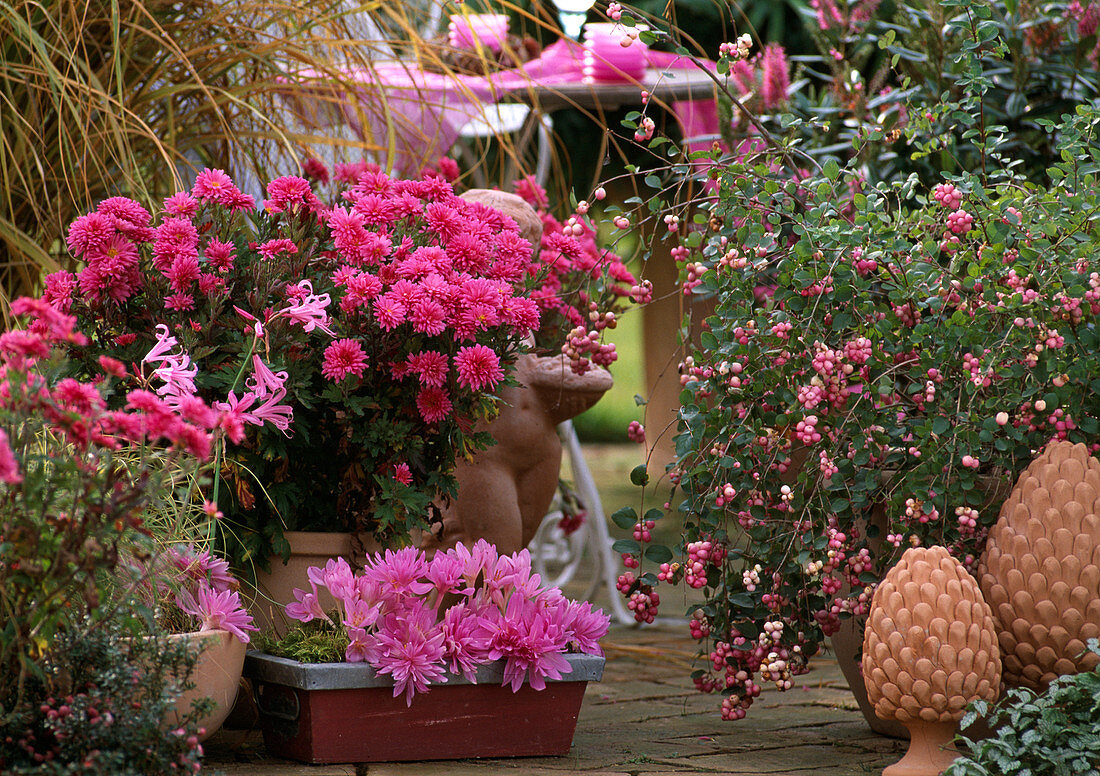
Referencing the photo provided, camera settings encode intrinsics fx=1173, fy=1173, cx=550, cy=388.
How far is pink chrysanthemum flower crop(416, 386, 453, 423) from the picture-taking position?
209 cm

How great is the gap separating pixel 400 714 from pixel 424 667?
0.11 meters

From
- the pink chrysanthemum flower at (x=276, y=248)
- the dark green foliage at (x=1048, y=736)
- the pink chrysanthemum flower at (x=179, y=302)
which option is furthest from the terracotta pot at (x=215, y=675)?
the dark green foliage at (x=1048, y=736)

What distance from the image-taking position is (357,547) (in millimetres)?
2242

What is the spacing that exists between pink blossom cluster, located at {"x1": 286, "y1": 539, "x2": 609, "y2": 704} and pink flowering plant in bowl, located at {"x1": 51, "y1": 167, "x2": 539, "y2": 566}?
0.45ft

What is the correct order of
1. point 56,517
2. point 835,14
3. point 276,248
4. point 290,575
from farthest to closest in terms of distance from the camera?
point 835,14, point 290,575, point 276,248, point 56,517

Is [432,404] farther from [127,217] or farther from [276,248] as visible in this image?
[127,217]

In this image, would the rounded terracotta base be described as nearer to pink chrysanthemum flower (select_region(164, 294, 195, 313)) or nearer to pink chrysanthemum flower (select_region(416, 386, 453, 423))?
pink chrysanthemum flower (select_region(416, 386, 453, 423))

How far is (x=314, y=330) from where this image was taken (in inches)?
83.6

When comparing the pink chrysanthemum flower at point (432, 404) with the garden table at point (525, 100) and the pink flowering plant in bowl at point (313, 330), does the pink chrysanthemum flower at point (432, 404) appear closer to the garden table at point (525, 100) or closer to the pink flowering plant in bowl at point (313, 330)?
the pink flowering plant in bowl at point (313, 330)

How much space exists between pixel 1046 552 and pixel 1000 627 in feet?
0.50

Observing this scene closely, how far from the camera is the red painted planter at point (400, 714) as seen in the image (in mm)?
1944

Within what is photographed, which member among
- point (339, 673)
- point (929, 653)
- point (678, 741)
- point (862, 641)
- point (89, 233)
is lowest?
point (678, 741)

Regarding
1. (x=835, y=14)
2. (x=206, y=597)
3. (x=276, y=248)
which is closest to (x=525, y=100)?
(x=835, y=14)

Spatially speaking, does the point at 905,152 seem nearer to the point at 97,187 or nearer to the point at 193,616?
the point at 97,187
